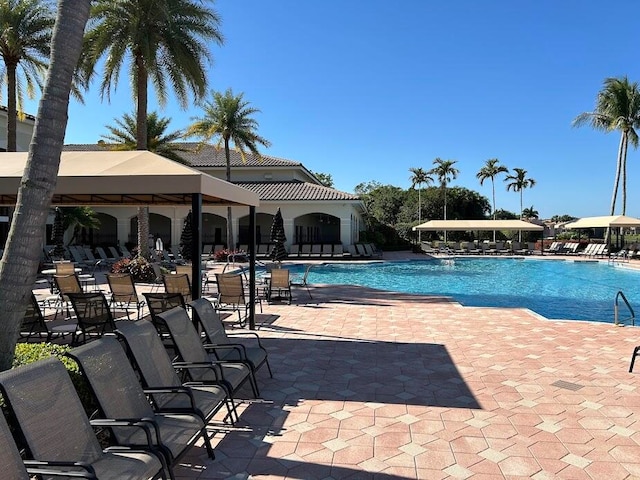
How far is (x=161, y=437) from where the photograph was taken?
10.3 feet

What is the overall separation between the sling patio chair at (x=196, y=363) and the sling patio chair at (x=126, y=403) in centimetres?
79

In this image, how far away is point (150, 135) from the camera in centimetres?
2686

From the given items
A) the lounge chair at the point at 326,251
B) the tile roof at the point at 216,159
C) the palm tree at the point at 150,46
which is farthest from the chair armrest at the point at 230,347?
the tile roof at the point at 216,159

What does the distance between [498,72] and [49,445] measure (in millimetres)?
21630

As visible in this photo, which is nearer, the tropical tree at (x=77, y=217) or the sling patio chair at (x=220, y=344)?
the sling patio chair at (x=220, y=344)

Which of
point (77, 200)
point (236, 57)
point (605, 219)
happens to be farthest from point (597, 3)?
point (605, 219)

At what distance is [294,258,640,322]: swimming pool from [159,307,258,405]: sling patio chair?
33.3 feet

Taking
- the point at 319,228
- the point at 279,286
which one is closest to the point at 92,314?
the point at 279,286

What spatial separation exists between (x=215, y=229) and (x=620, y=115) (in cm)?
3191

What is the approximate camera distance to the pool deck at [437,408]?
367cm

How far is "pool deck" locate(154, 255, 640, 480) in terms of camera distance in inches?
145

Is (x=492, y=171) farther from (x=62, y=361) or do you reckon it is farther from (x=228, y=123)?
(x=62, y=361)

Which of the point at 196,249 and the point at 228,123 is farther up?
the point at 228,123

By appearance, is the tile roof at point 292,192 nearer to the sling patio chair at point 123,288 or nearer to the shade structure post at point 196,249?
the sling patio chair at point 123,288
